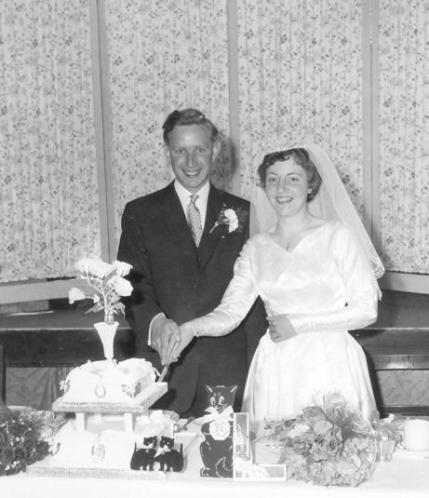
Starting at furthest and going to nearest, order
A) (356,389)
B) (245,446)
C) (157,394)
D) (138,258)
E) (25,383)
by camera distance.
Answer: (25,383), (138,258), (356,389), (157,394), (245,446)

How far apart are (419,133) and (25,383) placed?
3.22 metres

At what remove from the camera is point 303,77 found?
226 inches

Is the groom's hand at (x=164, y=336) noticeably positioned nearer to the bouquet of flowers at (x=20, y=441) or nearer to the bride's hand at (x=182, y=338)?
the bride's hand at (x=182, y=338)

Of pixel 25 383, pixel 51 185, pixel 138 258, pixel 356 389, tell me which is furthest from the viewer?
pixel 51 185

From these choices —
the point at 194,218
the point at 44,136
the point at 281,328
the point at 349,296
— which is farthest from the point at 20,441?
the point at 44,136

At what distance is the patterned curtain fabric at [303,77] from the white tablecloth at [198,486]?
12.1 ft

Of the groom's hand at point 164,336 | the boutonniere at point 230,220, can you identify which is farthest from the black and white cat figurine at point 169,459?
the boutonniere at point 230,220

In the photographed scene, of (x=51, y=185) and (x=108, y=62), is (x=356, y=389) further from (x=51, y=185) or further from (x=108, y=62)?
(x=108, y=62)

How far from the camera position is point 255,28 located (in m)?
5.79

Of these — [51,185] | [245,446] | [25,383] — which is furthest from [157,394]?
[51,185]

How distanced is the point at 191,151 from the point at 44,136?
2430 millimetres

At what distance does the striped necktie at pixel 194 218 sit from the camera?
3.51 m

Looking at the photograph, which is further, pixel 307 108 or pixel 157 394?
pixel 307 108

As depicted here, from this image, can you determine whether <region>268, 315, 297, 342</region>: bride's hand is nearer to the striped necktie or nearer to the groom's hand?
the groom's hand
